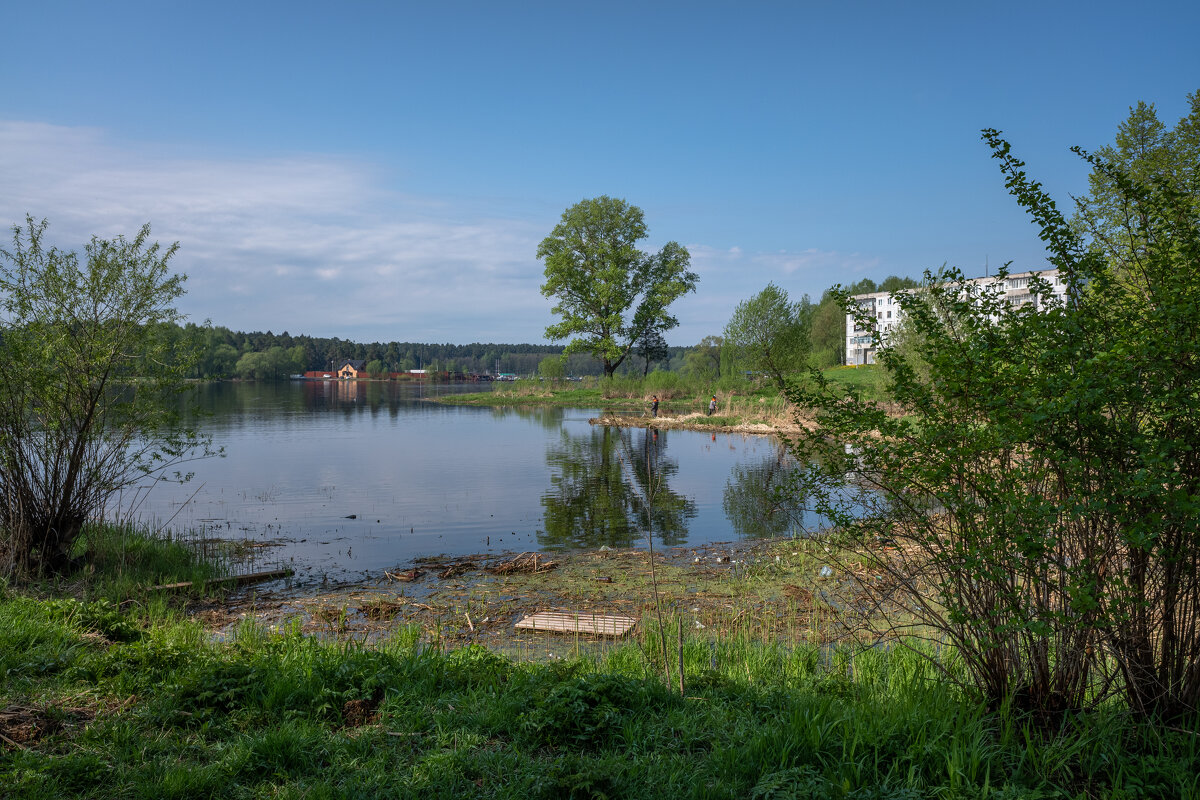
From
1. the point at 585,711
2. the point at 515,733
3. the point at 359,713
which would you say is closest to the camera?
the point at 515,733

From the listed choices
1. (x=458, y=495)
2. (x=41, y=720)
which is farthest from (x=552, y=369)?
(x=41, y=720)

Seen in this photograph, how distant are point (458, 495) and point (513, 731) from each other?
14.4m

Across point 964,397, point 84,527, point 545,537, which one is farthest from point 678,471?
point 964,397

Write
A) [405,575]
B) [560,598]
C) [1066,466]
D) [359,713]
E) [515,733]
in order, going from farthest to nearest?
[405,575] → [560,598] → [359,713] → [515,733] → [1066,466]

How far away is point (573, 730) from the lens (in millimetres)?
4539

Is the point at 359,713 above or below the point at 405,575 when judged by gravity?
above

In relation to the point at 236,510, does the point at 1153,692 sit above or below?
above

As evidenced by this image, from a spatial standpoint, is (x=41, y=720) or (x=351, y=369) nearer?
(x=41, y=720)

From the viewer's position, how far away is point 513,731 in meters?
4.55

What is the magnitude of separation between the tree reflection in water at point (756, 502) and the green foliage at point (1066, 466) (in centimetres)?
533

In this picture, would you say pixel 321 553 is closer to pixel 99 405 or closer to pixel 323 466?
pixel 99 405

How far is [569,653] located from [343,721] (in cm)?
256

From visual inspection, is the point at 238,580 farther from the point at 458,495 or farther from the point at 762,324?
the point at 762,324

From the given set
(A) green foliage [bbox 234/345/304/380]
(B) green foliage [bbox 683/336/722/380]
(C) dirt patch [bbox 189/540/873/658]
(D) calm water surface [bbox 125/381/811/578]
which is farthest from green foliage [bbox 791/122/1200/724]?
(A) green foliage [bbox 234/345/304/380]
